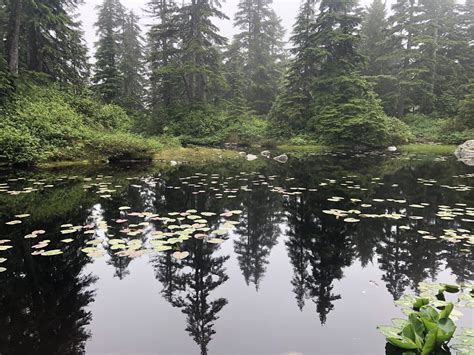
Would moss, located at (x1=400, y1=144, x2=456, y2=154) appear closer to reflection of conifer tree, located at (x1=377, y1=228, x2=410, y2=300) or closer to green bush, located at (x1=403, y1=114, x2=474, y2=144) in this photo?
green bush, located at (x1=403, y1=114, x2=474, y2=144)

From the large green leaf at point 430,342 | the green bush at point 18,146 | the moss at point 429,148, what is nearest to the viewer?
the large green leaf at point 430,342

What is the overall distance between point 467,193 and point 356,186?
241 cm

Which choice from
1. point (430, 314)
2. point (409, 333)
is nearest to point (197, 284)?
point (409, 333)

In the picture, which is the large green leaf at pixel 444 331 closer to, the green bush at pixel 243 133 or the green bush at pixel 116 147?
the green bush at pixel 116 147

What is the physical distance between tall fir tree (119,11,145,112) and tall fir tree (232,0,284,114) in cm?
1003

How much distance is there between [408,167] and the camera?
12391mm

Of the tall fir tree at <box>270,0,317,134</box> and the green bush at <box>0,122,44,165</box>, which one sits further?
the tall fir tree at <box>270,0,317,134</box>

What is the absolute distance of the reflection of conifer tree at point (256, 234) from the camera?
398 cm

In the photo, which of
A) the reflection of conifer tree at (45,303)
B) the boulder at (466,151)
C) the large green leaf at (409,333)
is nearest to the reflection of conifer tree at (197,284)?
the reflection of conifer tree at (45,303)

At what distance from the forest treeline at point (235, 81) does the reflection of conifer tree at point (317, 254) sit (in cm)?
922

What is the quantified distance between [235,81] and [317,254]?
81.7ft

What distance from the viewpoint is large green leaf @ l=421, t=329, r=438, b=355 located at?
1.95 m

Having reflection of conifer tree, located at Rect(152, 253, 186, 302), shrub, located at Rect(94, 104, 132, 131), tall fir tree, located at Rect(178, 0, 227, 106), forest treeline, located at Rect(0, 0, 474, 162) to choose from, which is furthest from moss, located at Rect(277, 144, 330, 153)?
reflection of conifer tree, located at Rect(152, 253, 186, 302)

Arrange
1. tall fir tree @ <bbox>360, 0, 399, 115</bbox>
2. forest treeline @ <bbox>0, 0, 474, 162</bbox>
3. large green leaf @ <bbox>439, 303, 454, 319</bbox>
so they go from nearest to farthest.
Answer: large green leaf @ <bbox>439, 303, 454, 319</bbox> → forest treeline @ <bbox>0, 0, 474, 162</bbox> → tall fir tree @ <bbox>360, 0, 399, 115</bbox>
